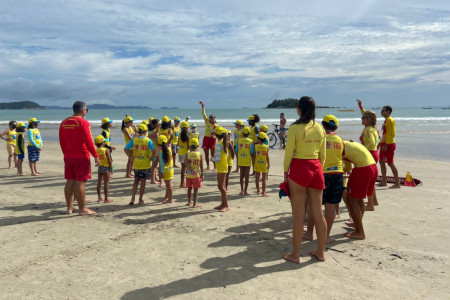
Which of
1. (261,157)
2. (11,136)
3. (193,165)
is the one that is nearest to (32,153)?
(11,136)

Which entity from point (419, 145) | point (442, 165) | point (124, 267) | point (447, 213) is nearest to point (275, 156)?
point (442, 165)

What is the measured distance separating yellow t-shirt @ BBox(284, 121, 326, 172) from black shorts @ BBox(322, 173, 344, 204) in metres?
0.90

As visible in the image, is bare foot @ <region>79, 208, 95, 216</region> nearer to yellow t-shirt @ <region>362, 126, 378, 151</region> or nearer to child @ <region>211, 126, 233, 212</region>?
child @ <region>211, 126, 233, 212</region>

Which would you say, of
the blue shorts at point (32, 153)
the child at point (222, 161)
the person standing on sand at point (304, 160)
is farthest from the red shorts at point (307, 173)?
the blue shorts at point (32, 153)

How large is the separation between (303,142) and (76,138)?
4.30 meters

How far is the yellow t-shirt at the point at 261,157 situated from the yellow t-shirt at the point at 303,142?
12.2 ft

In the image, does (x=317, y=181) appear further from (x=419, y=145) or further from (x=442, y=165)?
(x=419, y=145)

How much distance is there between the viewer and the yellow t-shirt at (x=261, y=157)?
791 centimetres

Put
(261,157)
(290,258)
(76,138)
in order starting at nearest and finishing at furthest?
(290,258) < (76,138) < (261,157)

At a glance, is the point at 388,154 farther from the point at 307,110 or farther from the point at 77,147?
the point at 77,147

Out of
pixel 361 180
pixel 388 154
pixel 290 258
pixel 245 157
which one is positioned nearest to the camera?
pixel 290 258

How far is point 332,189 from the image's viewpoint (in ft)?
16.0

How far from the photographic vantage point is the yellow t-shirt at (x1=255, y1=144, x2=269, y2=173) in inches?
311

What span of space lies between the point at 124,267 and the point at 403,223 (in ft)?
16.3
